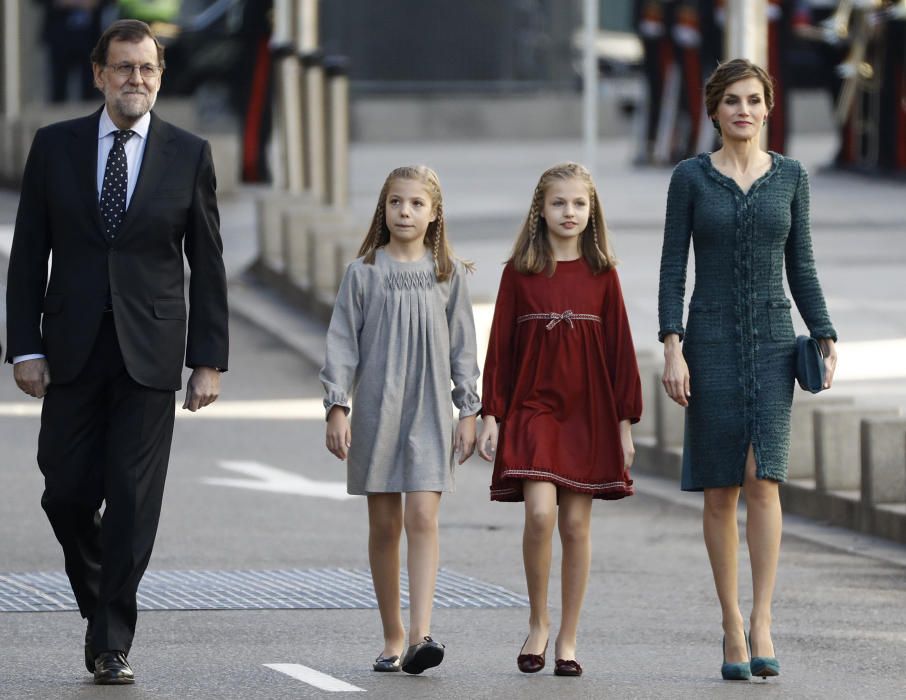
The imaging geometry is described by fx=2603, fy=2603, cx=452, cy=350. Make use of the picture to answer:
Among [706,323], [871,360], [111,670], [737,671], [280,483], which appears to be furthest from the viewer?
[871,360]

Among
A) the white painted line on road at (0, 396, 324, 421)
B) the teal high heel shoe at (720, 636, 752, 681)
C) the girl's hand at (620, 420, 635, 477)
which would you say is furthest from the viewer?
the white painted line on road at (0, 396, 324, 421)

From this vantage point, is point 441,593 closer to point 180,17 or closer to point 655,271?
point 655,271

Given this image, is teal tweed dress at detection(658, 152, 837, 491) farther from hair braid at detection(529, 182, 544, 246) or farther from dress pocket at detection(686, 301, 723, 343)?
hair braid at detection(529, 182, 544, 246)

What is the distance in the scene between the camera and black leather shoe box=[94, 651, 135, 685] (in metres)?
7.62

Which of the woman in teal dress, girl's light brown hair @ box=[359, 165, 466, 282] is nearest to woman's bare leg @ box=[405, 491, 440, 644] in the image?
girl's light brown hair @ box=[359, 165, 466, 282]

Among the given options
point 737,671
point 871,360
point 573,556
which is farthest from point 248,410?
point 737,671

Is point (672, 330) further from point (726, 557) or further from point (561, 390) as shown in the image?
point (726, 557)

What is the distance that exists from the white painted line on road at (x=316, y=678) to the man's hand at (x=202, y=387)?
882mm

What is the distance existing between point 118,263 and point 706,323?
1789 millimetres

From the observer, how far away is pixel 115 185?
784 cm

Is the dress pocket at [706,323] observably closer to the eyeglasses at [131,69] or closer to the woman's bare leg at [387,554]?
the woman's bare leg at [387,554]

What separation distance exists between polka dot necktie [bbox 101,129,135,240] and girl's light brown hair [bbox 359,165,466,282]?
2.50 ft

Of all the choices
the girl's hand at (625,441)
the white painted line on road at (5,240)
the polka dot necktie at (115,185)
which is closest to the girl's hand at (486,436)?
the girl's hand at (625,441)

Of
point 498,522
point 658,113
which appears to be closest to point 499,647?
point 498,522
